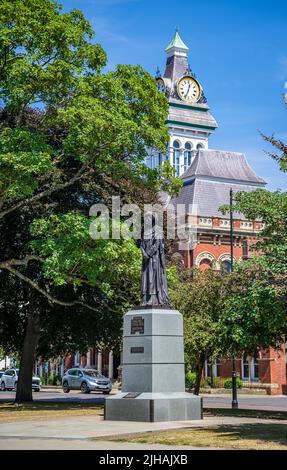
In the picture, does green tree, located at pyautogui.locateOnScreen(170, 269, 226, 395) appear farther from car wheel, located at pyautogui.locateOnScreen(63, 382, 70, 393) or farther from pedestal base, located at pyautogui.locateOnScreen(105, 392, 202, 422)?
car wheel, located at pyautogui.locateOnScreen(63, 382, 70, 393)

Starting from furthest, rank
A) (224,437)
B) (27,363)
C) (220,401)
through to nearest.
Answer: (220,401) < (27,363) < (224,437)

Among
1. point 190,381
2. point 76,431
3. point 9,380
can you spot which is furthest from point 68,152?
point 9,380

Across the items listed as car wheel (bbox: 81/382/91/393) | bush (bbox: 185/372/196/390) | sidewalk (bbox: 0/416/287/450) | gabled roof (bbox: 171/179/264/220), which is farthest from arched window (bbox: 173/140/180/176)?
sidewalk (bbox: 0/416/287/450)

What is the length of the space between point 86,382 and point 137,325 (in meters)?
31.2

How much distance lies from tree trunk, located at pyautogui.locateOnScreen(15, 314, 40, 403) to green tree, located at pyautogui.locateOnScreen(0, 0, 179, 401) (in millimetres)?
1928

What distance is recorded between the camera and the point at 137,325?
64.8 feet

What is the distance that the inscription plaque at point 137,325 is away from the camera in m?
19.6

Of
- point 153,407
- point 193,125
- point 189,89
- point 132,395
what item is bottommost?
point 153,407

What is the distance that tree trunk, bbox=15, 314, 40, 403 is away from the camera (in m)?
32.0

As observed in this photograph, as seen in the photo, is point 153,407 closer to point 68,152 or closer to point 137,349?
point 137,349

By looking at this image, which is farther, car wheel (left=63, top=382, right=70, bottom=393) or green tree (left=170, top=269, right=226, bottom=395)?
car wheel (left=63, top=382, right=70, bottom=393)

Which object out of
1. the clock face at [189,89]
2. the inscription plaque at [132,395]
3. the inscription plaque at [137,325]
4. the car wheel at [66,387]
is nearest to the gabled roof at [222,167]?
the car wheel at [66,387]

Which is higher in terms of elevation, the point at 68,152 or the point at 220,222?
the point at 220,222
